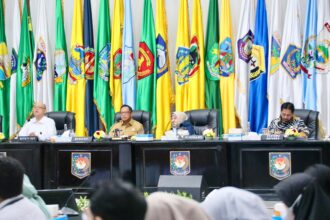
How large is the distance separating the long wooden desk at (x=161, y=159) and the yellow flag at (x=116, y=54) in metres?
2.24

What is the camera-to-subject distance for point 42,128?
802cm

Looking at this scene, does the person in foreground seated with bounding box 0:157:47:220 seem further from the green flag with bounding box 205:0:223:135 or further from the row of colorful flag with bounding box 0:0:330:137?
the green flag with bounding box 205:0:223:135

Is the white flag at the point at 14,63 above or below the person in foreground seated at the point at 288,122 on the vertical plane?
above

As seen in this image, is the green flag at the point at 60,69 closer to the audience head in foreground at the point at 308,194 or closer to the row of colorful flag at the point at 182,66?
the row of colorful flag at the point at 182,66

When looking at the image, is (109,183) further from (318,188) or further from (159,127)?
(159,127)

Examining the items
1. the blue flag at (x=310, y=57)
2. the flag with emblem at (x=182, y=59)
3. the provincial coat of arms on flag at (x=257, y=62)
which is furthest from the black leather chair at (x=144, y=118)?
the blue flag at (x=310, y=57)

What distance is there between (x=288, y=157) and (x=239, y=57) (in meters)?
2.75

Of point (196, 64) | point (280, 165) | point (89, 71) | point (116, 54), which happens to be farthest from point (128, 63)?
point (280, 165)

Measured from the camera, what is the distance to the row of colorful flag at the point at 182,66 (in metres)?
8.69

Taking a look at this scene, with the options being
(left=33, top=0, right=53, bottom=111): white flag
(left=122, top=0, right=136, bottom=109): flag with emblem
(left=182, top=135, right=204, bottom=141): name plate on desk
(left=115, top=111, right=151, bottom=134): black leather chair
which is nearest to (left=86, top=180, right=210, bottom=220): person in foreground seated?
(left=182, top=135, right=204, bottom=141): name plate on desk

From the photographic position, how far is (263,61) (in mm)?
8844

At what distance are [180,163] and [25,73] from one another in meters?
4.04

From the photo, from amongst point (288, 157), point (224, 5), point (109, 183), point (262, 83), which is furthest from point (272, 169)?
point (109, 183)

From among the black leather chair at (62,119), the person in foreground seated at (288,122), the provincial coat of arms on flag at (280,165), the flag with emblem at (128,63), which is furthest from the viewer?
the flag with emblem at (128,63)
